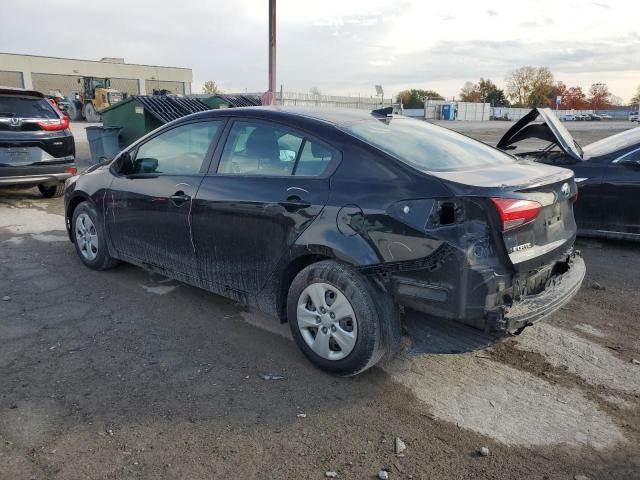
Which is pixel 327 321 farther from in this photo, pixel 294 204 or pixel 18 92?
pixel 18 92

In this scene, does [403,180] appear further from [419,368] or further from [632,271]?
[632,271]

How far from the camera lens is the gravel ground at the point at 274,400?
2574 mm

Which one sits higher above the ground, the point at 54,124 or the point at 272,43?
the point at 272,43

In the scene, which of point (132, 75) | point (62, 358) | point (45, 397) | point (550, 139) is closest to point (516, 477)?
point (45, 397)

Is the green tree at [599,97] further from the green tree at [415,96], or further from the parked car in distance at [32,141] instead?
the parked car in distance at [32,141]

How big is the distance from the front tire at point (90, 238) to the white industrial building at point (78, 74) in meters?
61.1

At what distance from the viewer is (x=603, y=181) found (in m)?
5.99

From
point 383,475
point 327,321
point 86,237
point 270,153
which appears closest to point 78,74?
point 86,237

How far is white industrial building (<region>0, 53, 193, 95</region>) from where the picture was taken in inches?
2372

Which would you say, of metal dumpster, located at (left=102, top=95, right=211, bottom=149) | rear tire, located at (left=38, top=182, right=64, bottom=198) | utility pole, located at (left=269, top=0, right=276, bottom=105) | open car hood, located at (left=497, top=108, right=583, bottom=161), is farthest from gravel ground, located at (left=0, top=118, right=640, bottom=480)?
utility pole, located at (left=269, top=0, right=276, bottom=105)

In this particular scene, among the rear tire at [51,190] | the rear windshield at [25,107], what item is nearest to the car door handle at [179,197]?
the rear windshield at [25,107]

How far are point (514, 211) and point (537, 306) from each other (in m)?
0.60

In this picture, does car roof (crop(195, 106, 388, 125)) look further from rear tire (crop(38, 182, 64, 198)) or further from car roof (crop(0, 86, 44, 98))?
rear tire (crop(38, 182, 64, 198))

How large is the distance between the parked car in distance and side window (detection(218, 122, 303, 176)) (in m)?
5.48
